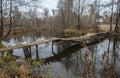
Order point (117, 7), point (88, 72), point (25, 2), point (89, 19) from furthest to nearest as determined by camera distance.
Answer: point (89, 19) → point (117, 7) → point (25, 2) → point (88, 72)

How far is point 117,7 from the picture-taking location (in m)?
31.4

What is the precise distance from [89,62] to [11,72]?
3492 mm

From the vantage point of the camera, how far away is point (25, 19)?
42.8 feet

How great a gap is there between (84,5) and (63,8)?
26.1 feet

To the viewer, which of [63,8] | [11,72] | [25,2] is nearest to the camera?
[11,72]

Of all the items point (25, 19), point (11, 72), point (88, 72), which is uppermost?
point (25, 19)

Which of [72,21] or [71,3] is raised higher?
[71,3]

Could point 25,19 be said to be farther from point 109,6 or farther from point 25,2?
point 109,6

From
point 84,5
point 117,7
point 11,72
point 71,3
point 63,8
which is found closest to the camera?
point 11,72

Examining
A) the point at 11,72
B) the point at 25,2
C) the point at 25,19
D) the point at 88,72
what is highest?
the point at 25,2

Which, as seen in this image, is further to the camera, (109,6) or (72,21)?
(72,21)

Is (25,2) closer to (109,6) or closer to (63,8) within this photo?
(109,6)

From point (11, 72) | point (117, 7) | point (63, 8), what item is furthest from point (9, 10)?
point (63, 8)

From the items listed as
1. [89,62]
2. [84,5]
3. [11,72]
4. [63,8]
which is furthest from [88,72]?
[63,8]
